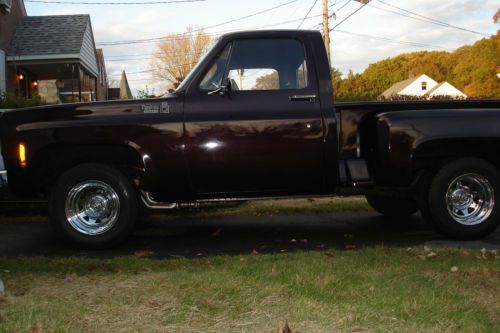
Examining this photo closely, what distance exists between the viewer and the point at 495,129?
18.0 feet

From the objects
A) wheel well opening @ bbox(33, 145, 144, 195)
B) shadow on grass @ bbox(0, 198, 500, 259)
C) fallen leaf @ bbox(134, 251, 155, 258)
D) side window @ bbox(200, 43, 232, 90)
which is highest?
side window @ bbox(200, 43, 232, 90)

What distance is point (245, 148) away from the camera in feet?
17.5

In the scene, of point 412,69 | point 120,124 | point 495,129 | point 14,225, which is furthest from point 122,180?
point 412,69

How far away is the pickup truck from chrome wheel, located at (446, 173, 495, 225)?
0.01m

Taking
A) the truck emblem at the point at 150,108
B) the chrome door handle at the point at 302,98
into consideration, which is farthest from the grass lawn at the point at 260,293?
the chrome door handle at the point at 302,98

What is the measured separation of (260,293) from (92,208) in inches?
100

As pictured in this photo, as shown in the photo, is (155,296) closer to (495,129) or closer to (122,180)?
(122,180)

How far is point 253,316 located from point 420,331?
950 millimetres

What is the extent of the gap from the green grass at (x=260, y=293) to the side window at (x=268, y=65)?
1.87 m

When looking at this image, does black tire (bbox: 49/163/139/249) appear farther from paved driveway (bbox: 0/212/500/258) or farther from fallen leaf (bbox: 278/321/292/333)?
fallen leaf (bbox: 278/321/292/333)

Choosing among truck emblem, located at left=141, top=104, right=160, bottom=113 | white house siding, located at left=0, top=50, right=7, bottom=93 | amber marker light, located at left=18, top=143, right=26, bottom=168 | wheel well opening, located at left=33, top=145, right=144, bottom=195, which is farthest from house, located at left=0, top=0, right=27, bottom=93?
truck emblem, located at left=141, top=104, right=160, bottom=113

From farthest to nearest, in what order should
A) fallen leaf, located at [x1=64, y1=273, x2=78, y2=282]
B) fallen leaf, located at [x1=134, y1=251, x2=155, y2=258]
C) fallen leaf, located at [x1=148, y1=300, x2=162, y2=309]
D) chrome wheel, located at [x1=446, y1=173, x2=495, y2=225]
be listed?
chrome wheel, located at [x1=446, y1=173, x2=495, y2=225] → fallen leaf, located at [x1=134, y1=251, x2=155, y2=258] → fallen leaf, located at [x1=64, y1=273, x2=78, y2=282] → fallen leaf, located at [x1=148, y1=300, x2=162, y2=309]

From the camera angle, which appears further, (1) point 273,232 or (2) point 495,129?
(1) point 273,232

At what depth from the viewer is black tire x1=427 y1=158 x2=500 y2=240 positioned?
5.52 m
